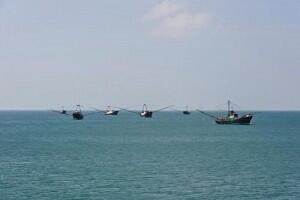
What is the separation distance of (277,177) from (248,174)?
3.59m

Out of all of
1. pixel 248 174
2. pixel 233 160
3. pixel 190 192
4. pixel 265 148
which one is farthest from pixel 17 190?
pixel 265 148

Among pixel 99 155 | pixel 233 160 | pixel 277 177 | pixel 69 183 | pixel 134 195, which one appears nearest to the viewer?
pixel 134 195

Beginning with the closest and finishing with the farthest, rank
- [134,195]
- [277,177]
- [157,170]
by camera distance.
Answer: [134,195] < [277,177] < [157,170]

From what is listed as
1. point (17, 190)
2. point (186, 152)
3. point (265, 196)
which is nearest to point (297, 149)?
point (186, 152)

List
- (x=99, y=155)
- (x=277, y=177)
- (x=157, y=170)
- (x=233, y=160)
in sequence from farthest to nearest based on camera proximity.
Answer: (x=99, y=155) → (x=233, y=160) → (x=157, y=170) → (x=277, y=177)

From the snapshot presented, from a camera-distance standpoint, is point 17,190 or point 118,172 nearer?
point 17,190

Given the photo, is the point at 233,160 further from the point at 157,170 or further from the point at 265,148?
the point at 265,148

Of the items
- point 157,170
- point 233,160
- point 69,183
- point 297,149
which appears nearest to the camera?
point 69,183

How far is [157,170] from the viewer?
69.4 meters

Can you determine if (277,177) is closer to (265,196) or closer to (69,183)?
(265,196)

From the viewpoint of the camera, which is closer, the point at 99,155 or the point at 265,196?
the point at 265,196

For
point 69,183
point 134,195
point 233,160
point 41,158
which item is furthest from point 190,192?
point 41,158

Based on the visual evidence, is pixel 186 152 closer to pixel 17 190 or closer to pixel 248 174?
pixel 248 174

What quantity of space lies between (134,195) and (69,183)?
9.03 metres
